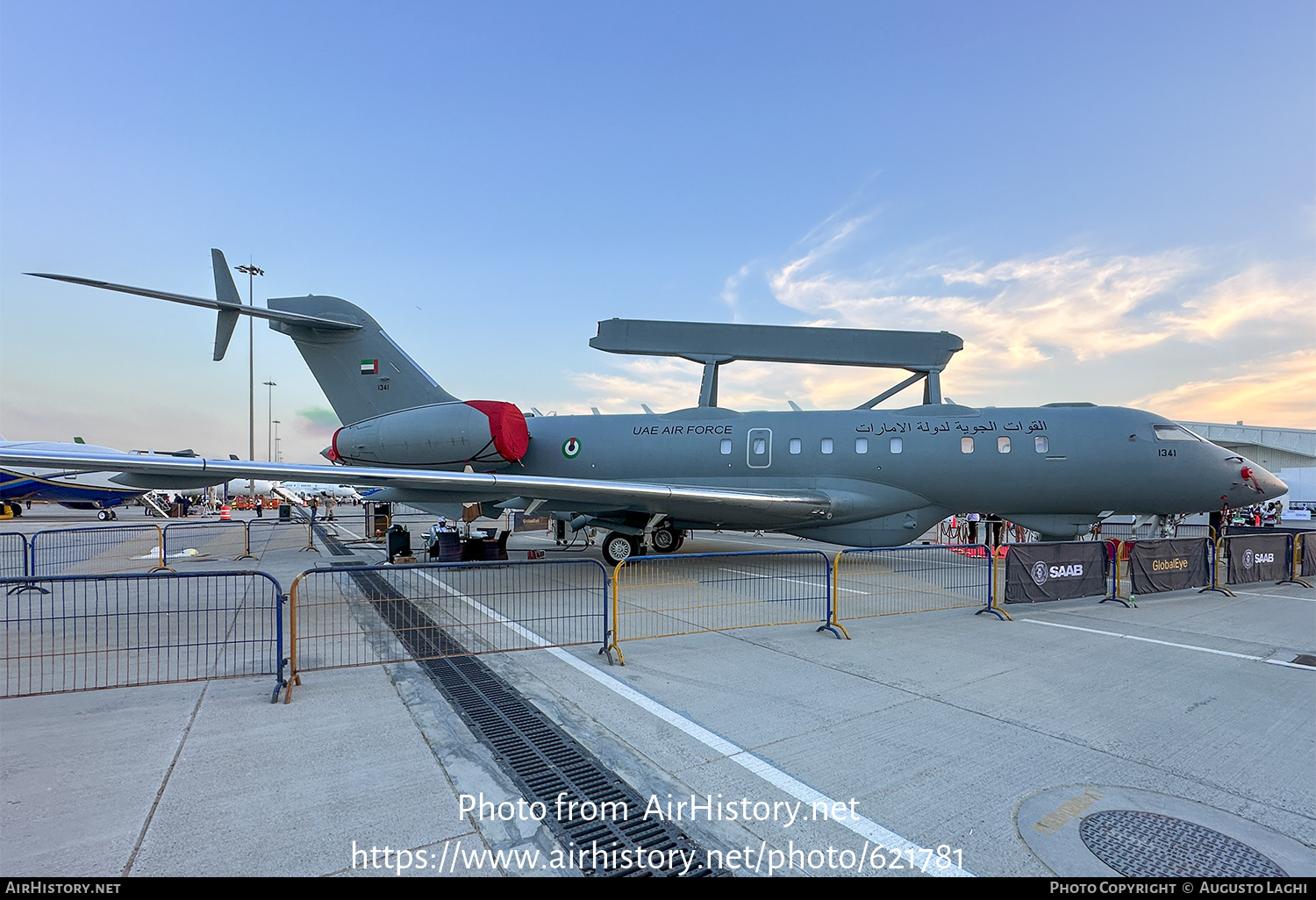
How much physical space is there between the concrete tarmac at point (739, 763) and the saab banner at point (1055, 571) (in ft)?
7.13

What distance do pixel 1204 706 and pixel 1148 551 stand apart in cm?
627

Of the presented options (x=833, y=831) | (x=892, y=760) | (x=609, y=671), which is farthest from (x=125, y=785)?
(x=892, y=760)

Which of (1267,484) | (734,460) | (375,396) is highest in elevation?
(375,396)

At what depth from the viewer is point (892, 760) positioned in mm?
4211

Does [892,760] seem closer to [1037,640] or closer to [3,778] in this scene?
[1037,640]

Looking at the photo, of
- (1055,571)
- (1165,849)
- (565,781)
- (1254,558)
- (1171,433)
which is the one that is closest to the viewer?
(1165,849)

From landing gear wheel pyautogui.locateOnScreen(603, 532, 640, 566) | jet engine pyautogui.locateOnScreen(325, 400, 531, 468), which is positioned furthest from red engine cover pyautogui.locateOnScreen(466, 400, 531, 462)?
landing gear wheel pyautogui.locateOnScreen(603, 532, 640, 566)

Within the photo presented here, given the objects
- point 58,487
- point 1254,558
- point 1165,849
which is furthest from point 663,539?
point 58,487

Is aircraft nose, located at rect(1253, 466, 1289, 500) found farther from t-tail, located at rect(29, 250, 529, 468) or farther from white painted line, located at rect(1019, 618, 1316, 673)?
t-tail, located at rect(29, 250, 529, 468)

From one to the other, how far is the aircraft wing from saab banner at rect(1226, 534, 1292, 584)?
749cm

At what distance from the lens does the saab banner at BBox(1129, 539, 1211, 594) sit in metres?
10.4

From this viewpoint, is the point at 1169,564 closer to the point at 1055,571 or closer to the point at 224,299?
the point at 1055,571

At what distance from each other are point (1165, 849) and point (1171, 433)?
11.3 metres

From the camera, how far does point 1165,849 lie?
10.6 feet
